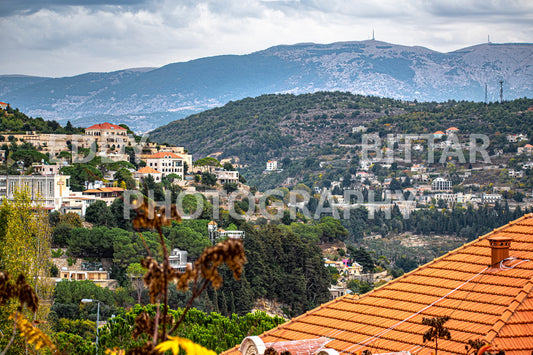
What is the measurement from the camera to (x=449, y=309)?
14078 millimetres

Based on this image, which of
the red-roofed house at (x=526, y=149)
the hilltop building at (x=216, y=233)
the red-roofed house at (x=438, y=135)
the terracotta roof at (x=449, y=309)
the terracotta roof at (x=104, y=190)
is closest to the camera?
the terracotta roof at (x=449, y=309)

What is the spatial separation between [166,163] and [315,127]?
115m

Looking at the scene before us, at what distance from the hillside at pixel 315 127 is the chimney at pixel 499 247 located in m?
130

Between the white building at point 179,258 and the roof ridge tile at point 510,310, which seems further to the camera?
the white building at point 179,258

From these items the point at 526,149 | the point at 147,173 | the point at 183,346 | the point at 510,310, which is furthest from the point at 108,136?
the point at 526,149

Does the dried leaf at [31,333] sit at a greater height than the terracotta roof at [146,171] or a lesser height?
lesser

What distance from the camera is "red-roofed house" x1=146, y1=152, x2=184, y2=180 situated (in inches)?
2798

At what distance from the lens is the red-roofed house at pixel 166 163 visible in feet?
233

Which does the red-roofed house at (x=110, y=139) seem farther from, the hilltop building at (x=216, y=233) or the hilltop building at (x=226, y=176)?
the hilltop building at (x=216, y=233)

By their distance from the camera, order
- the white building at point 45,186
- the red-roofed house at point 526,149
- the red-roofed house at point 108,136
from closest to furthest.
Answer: the white building at point 45,186 → the red-roofed house at point 108,136 → the red-roofed house at point 526,149

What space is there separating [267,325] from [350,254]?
47899 millimetres

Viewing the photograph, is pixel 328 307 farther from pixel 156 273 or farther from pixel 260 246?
pixel 260 246

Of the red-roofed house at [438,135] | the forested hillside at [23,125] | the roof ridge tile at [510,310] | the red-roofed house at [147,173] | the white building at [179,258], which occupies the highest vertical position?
the red-roofed house at [438,135]

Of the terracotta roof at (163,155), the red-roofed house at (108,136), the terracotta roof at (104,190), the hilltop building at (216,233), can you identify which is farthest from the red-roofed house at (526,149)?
the terracotta roof at (104,190)
